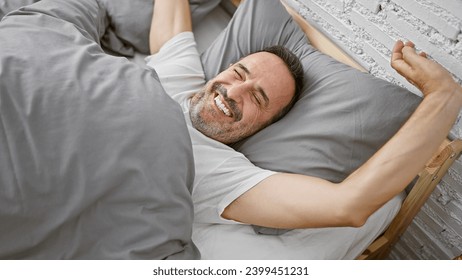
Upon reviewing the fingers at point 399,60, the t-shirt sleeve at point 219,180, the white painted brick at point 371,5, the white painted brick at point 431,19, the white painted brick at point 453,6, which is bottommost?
the t-shirt sleeve at point 219,180

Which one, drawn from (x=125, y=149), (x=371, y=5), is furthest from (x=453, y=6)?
(x=125, y=149)

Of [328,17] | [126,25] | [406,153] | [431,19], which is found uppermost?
[431,19]

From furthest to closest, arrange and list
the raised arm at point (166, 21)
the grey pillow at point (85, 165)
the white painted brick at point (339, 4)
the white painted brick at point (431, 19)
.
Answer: the raised arm at point (166, 21) < the white painted brick at point (339, 4) < the white painted brick at point (431, 19) < the grey pillow at point (85, 165)

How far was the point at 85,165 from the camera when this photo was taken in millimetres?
813

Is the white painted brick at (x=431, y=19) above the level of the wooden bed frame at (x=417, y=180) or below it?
above

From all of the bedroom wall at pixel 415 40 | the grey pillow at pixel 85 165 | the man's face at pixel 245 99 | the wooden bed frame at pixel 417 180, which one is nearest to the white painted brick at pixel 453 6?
the bedroom wall at pixel 415 40

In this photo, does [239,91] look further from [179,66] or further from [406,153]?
[406,153]

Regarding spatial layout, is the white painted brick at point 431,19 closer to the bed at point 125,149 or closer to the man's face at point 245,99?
the bed at point 125,149

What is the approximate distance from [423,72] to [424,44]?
103 millimetres

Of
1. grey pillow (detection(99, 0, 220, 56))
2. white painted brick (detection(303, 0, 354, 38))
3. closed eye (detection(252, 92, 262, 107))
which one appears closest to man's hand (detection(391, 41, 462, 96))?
white painted brick (detection(303, 0, 354, 38))

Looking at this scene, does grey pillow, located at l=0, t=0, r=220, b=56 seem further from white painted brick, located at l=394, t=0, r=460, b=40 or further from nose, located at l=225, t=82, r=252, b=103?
white painted brick, located at l=394, t=0, r=460, b=40

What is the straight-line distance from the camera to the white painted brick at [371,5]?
1047 millimetres

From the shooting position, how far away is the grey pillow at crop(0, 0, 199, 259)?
0.79 m

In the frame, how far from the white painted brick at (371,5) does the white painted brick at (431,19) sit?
0.21ft
